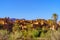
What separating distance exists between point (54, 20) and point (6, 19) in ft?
38.2

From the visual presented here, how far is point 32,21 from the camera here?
56.8 metres

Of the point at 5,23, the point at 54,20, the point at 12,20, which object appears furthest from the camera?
the point at 12,20

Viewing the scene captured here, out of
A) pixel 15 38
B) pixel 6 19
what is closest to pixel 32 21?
pixel 6 19

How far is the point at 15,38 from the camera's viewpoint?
1906 centimetres

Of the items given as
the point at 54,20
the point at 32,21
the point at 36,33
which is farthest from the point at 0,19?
the point at 36,33

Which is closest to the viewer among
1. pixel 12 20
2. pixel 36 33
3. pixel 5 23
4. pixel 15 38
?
pixel 15 38

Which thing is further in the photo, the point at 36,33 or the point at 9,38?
the point at 36,33

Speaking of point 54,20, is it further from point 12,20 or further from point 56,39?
point 56,39

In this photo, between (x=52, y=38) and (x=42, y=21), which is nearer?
(x=52, y=38)

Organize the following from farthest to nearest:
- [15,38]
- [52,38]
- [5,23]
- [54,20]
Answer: [5,23] < [54,20] < [15,38] < [52,38]

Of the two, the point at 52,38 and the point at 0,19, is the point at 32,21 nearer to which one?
the point at 0,19

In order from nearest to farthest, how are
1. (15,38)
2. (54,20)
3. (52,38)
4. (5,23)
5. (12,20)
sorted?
(52,38) → (15,38) → (54,20) → (5,23) → (12,20)

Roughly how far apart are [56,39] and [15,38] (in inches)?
133

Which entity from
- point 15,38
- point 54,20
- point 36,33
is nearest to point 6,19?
point 54,20
